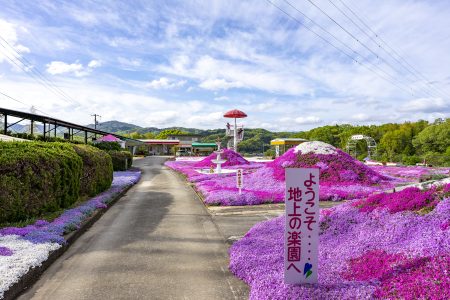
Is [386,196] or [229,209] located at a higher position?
[386,196]

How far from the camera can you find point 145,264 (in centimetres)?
752

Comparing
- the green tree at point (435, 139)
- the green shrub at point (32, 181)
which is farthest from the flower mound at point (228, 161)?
the green tree at point (435, 139)

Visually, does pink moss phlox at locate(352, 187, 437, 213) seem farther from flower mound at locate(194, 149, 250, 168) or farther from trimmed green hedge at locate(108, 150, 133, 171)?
flower mound at locate(194, 149, 250, 168)

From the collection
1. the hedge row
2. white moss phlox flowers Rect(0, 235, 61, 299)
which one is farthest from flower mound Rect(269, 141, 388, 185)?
white moss phlox flowers Rect(0, 235, 61, 299)

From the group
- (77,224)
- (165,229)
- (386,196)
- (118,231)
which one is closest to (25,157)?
(77,224)

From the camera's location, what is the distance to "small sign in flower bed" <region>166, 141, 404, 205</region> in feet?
54.0

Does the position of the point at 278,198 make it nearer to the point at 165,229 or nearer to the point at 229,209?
the point at 229,209

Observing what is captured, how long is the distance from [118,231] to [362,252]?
729 centimetres

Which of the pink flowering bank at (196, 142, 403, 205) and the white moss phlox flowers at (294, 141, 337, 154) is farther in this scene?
the white moss phlox flowers at (294, 141, 337, 154)

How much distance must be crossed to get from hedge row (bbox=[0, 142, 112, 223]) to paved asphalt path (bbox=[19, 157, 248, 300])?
1866 mm

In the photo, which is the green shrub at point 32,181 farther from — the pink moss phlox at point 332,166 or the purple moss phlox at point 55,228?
the pink moss phlox at point 332,166

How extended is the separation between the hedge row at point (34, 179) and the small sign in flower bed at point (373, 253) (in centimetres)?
640

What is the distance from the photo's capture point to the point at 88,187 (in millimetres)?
16219

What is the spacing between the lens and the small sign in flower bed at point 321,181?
54.0ft
